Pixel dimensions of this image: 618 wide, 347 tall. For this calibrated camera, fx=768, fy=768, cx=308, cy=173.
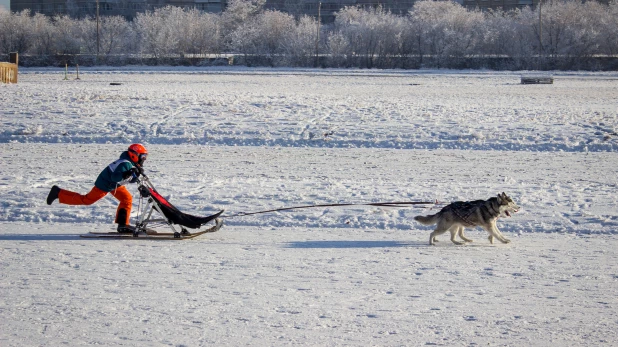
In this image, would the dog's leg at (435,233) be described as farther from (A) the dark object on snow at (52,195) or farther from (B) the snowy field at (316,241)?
(A) the dark object on snow at (52,195)

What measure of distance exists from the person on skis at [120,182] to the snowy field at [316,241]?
0.46 m

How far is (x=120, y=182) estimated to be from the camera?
948 cm

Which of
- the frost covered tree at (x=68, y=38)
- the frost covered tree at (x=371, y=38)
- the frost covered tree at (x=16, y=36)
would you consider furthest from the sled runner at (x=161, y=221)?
the frost covered tree at (x=16, y=36)

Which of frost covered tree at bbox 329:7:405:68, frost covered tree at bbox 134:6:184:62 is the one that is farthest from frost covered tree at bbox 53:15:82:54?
frost covered tree at bbox 329:7:405:68

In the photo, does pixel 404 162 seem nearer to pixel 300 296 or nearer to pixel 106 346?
pixel 300 296

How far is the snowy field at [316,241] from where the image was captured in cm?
654

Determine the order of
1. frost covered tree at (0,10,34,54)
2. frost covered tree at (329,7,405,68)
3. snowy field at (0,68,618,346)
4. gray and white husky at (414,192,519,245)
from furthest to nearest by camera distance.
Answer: frost covered tree at (0,10,34,54) → frost covered tree at (329,7,405,68) → gray and white husky at (414,192,519,245) → snowy field at (0,68,618,346)

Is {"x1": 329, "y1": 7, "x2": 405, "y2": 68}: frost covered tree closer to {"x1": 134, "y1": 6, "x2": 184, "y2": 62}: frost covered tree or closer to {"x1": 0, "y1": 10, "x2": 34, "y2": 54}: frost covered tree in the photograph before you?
{"x1": 134, "y1": 6, "x2": 184, "y2": 62}: frost covered tree

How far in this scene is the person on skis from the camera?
943cm

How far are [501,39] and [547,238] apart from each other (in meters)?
71.2

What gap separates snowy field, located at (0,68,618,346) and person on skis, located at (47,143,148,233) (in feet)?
1.51

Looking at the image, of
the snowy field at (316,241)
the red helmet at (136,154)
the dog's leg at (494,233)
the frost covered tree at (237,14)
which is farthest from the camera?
the frost covered tree at (237,14)

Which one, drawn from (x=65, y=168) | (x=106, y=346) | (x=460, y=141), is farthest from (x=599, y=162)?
(x=106, y=346)

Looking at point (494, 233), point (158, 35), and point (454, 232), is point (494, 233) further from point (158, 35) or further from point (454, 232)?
point (158, 35)
